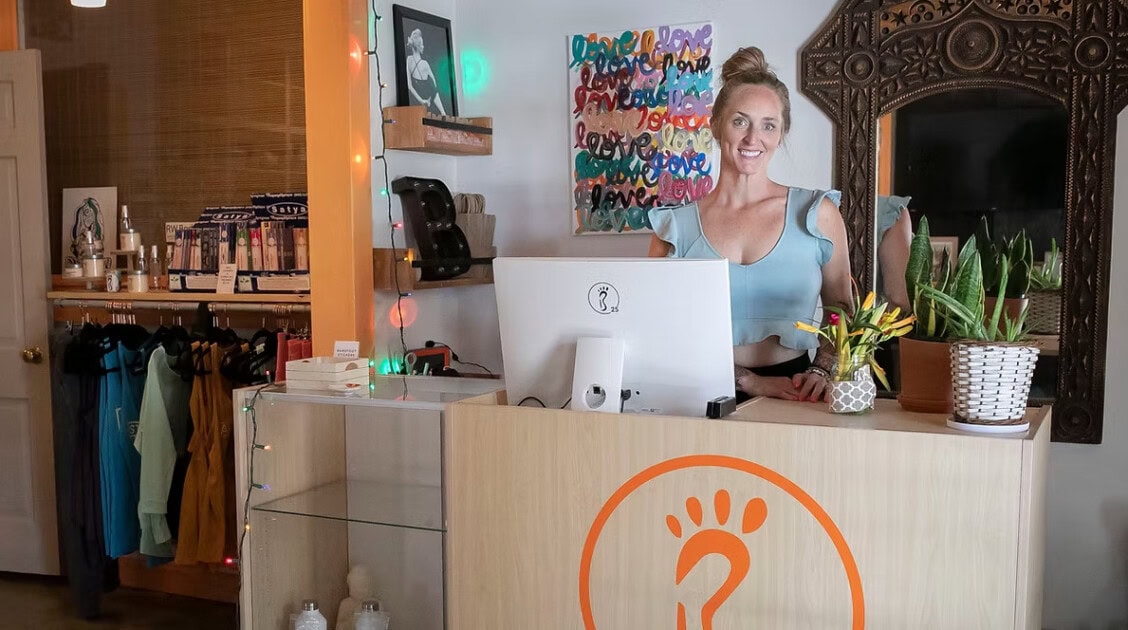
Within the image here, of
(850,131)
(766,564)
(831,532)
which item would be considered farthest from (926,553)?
(850,131)

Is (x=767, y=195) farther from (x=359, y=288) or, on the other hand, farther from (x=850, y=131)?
(x=359, y=288)

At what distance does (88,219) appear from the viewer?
4.79 m

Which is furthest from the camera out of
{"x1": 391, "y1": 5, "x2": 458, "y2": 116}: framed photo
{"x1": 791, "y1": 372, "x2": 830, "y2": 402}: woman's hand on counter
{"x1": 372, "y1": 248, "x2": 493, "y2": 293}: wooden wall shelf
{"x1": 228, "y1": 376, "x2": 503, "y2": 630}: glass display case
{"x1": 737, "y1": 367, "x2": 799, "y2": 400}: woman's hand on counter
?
{"x1": 391, "y1": 5, "x2": 458, "y2": 116}: framed photo

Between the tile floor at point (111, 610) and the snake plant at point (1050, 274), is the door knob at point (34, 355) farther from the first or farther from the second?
the snake plant at point (1050, 274)

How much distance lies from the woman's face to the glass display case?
35.0 inches

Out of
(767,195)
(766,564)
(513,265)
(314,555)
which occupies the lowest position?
(314,555)

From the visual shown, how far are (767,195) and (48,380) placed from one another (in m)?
3.36

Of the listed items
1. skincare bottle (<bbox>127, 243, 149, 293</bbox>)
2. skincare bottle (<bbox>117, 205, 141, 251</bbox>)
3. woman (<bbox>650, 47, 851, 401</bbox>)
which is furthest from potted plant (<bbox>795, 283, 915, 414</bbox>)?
skincare bottle (<bbox>117, 205, 141, 251</bbox>)

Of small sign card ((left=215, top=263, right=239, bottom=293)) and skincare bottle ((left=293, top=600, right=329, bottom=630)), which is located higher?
small sign card ((left=215, top=263, right=239, bottom=293))

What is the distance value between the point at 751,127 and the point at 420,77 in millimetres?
1698

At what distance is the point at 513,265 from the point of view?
236 cm

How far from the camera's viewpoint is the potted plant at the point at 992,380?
1946 millimetres

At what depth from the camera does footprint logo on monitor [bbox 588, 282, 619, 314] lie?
7.36 feet

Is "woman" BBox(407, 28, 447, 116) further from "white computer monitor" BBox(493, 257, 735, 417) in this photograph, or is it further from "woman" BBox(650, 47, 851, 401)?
"white computer monitor" BBox(493, 257, 735, 417)
